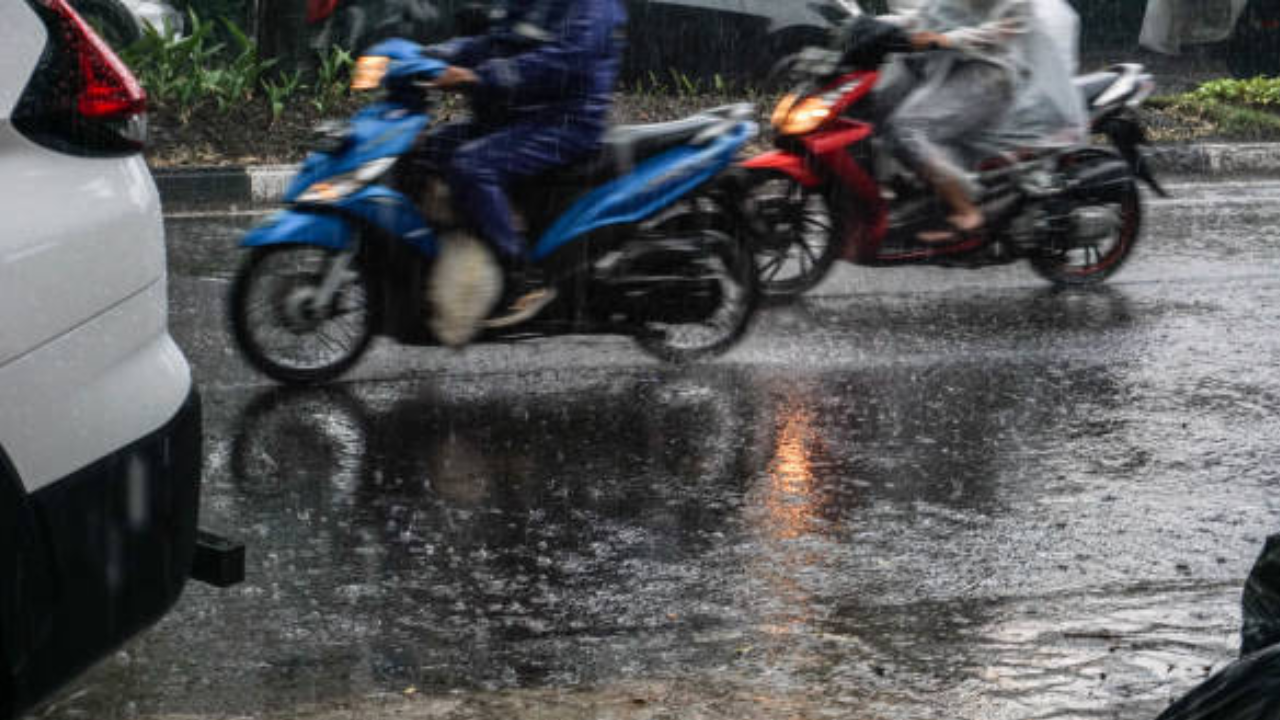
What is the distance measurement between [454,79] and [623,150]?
27.6 inches

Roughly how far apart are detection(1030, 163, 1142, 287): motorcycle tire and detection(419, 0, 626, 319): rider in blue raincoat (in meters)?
2.59

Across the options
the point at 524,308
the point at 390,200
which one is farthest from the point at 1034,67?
the point at 390,200

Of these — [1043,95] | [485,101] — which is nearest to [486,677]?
[485,101]

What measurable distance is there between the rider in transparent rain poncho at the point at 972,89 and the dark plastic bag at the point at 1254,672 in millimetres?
5141

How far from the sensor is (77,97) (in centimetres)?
314

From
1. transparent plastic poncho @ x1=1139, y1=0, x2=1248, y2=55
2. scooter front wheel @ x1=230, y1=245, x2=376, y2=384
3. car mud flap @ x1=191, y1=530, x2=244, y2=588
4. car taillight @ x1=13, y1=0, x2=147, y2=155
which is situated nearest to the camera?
car taillight @ x1=13, y1=0, x2=147, y2=155

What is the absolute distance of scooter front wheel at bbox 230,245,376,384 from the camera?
6.66 m

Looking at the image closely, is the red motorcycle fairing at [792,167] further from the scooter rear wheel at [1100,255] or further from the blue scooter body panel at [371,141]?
the blue scooter body panel at [371,141]

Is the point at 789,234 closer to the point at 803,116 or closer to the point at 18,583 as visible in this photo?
the point at 803,116

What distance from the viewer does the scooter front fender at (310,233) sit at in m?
6.59

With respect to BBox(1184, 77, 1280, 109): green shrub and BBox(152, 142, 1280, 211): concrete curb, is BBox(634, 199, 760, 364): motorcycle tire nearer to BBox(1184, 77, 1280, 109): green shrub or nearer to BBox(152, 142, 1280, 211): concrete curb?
BBox(152, 142, 1280, 211): concrete curb

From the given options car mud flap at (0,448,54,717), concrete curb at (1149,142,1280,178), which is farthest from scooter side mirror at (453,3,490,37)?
concrete curb at (1149,142,1280,178)

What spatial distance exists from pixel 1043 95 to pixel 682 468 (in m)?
3.19

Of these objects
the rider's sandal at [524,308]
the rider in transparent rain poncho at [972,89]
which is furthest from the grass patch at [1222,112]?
the rider's sandal at [524,308]
